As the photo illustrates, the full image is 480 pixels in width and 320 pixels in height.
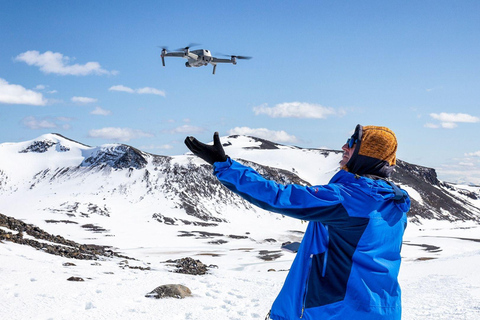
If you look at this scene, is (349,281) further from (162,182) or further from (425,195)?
(425,195)

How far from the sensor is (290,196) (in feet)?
8.11

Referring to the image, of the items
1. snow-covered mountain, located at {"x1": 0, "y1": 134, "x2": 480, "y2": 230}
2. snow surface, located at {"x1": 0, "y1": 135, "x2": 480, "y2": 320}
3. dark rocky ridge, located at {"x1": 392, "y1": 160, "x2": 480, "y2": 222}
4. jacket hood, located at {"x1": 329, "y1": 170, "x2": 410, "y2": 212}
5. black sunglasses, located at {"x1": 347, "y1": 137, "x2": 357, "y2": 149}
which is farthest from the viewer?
dark rocky ridge, located at {"x1": 392, "y1": 160, "x2": 480, "y2": 222}

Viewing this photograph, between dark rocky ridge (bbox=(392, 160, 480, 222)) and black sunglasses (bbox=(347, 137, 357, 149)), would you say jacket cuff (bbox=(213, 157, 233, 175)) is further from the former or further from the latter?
dark rocky ridge (bbox=(392, 160, 480, 222))

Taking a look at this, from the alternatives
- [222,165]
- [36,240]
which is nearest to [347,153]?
[222,165]

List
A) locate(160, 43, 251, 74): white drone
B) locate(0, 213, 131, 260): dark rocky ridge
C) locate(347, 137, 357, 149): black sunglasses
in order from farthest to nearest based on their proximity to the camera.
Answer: locate(160, 43, 251, 74): white drone < locate(0, 213, 131, 260): dark rocky ridge < locate(347, 137, 357, 149): black sunglasses

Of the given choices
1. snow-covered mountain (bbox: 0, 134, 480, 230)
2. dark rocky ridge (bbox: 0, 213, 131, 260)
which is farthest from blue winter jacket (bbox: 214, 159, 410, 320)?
snow-covered mountain (bbox: 0, 134, 480, 230)

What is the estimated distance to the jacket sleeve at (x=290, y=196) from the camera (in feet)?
8.04

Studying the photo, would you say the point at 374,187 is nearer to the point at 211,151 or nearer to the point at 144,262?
the point at 211,151

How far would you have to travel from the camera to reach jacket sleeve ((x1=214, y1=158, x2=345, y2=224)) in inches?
96.4

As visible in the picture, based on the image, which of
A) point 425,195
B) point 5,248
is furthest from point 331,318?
point 425,195

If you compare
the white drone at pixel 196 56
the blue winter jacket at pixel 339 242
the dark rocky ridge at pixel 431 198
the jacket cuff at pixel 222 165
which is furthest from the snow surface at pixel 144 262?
the white drone at pixel 196 56

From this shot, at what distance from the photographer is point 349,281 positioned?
8.73ft

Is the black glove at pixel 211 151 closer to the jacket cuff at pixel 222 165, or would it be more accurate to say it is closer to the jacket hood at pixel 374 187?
the jacket cuff at pixel 222 165

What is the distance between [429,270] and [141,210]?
68717 mm
